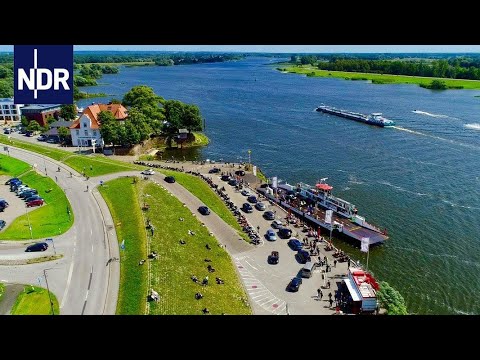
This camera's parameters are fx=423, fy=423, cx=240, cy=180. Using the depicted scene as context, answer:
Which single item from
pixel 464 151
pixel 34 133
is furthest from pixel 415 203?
pixel 34 133

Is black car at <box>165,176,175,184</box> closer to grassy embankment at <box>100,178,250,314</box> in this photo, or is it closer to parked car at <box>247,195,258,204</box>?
grassy embankment at <box>100,178,250,314</box>

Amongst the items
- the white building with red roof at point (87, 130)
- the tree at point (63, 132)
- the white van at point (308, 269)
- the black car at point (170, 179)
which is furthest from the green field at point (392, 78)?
the white van at point (308, 269)

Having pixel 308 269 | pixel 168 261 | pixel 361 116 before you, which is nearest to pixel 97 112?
pixel 168 261

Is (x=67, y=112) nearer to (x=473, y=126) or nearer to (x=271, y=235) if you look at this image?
(x=271, y=235)

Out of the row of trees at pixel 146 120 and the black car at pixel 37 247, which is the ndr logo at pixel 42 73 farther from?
the row of trees at pixel 146 120

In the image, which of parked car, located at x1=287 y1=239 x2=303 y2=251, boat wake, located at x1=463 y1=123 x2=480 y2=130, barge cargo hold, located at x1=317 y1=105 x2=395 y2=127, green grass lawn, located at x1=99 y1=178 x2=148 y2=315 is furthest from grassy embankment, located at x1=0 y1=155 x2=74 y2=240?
boat wake, located at x1=463 y1=123 x2=480 y2=130
